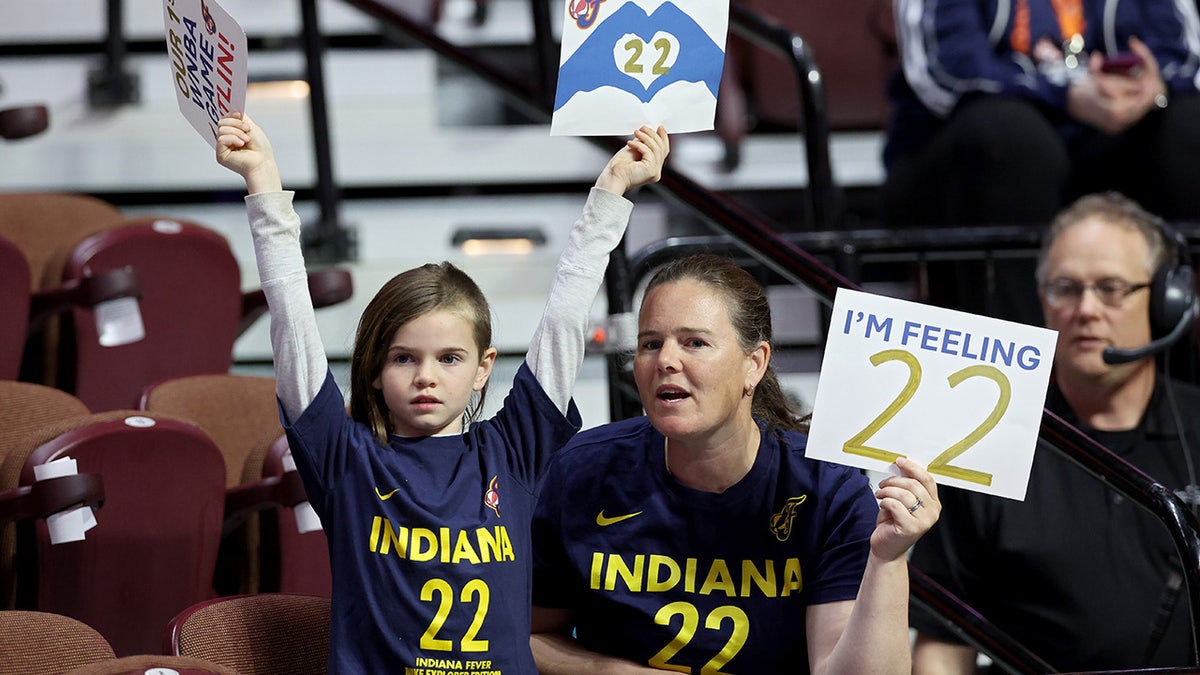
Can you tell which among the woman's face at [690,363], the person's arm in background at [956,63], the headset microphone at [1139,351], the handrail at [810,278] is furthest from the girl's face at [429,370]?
the person's arm in background at [956,63]

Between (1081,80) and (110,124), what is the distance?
2325mm

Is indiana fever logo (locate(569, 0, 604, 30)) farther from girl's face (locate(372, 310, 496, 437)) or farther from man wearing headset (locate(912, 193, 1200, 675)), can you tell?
man wearing headset (locate(912, 193, 1200, 675))

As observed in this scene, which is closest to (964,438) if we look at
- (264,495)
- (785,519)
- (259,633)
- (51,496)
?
(785,519)

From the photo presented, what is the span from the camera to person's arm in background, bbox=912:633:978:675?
236 cm

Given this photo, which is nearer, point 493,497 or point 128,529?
point 493,497

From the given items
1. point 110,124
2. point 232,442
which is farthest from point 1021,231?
point 110,124

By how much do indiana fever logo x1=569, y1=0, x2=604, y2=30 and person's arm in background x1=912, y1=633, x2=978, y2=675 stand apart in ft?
3.59

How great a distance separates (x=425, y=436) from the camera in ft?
6.04

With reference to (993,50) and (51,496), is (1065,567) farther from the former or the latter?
(51,496)

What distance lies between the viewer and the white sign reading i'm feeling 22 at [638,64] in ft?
6.24

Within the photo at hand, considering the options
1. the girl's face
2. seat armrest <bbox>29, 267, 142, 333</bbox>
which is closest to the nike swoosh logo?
the girl's face

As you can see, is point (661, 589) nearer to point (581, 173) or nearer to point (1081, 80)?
point (1081, 80)

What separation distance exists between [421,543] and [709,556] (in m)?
0.37

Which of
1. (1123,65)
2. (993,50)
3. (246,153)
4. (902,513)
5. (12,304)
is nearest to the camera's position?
(902,513)
